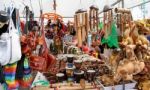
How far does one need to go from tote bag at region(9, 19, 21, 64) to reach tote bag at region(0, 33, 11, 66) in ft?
0.07

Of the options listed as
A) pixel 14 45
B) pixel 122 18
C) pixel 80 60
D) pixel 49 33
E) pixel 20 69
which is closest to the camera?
pixel 14 45

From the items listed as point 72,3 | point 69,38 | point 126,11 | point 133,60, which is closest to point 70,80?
point 133,60

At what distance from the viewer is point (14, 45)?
5.37 ft

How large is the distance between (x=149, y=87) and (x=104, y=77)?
35cm

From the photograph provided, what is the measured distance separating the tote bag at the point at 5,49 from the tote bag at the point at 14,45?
0.02 meters

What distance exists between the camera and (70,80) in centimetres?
195

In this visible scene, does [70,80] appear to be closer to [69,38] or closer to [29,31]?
[29,31]

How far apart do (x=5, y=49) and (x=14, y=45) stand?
68mm

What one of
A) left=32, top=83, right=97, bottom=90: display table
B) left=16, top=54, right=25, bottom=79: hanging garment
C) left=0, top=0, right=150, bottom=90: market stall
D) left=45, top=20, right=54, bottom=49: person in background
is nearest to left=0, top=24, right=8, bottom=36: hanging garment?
left=0, top=0, right=150, bottom=90: market stall

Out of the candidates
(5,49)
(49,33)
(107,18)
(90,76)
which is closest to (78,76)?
(90,76)

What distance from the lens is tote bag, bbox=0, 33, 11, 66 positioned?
162 centimetres

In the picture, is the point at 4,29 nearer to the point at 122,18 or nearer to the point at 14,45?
the point at 14,45

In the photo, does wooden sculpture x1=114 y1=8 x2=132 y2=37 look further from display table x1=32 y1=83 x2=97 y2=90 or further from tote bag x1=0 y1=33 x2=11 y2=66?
tote bag x1=0 y1=33 x2=11 y2=66

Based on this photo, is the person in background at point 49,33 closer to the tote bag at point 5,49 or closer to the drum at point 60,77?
the drum at point 60,77
